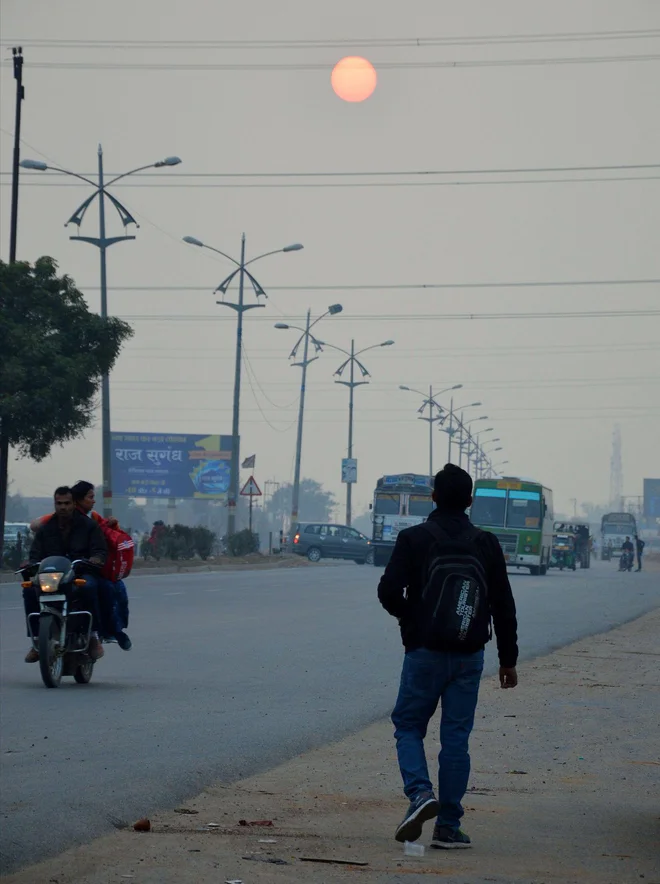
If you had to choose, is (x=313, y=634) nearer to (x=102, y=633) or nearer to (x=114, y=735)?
(x=102, y=633)

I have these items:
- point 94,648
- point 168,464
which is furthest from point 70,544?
point 168,464

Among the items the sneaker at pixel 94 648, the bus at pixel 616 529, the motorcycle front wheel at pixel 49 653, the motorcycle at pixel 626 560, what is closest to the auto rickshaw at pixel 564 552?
the motorcycle at pixel 626 560

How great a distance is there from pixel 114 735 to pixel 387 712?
2.58 metres

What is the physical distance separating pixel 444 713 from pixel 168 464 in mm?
65289

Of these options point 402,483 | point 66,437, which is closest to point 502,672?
point 66,437

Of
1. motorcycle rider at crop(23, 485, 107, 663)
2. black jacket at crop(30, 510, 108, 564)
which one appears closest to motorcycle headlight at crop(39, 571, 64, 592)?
motorcycle rider at crop(23, 485, 107, 663)

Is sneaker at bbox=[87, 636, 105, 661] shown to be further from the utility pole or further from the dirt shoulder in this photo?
the utility pole

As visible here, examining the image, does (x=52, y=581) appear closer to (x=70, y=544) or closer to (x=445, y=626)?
Answer: (x=70, y=544)

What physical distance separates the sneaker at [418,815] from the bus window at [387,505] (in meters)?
50.8

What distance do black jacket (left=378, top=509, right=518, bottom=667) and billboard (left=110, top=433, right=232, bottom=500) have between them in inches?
2529

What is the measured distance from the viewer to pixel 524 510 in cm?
5012

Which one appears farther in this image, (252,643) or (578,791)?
(252,643)

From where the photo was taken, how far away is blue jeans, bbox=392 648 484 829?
6.41m

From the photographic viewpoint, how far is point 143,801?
770 cm
